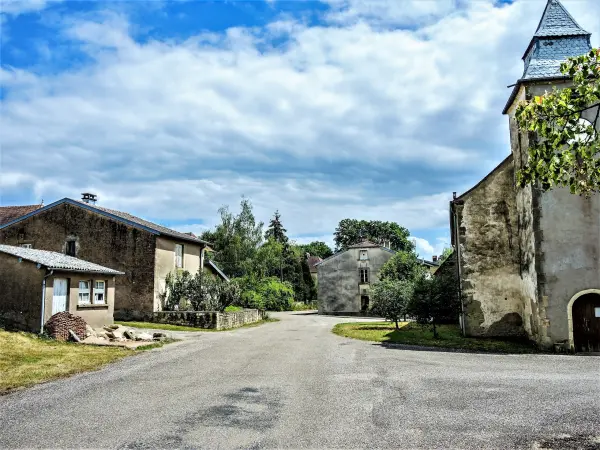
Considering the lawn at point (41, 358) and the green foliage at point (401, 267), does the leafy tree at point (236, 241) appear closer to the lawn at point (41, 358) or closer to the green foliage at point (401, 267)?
the green foliage at point (401, 267)

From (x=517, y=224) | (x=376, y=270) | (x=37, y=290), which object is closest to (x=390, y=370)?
(x=517, y=224)

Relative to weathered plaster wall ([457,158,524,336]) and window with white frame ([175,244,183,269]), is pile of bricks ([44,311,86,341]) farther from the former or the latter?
weathered plaster wall ([457,158,524,336])

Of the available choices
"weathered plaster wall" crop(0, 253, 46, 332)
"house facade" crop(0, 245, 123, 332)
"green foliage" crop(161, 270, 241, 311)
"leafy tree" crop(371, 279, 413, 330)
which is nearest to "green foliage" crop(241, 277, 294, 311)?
"green foliage" crop(161, 270, 241, 311)

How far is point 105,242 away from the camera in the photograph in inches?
1140

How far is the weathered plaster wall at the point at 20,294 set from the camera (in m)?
18.4

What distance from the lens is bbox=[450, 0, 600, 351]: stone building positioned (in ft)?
58.2

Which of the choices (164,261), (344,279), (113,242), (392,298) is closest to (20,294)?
(113,242)

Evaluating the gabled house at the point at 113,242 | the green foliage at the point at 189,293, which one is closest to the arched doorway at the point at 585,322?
the green foliage at the point at 189,293

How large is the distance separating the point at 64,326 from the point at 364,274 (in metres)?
39.1

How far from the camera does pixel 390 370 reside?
12938 millimetres

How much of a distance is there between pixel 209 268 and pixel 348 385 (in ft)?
95.4

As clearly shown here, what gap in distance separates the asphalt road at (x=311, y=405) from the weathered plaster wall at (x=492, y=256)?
710 centimetres

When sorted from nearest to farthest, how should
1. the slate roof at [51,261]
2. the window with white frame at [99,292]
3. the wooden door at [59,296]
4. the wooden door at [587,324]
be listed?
the wooden door at [587,324]
the slate roof at [51,261]
the wooden door at [59,296]
the window with white frame at [99,292]

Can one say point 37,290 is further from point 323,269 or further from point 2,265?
point 323,269
